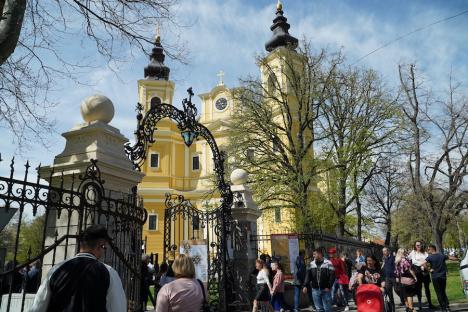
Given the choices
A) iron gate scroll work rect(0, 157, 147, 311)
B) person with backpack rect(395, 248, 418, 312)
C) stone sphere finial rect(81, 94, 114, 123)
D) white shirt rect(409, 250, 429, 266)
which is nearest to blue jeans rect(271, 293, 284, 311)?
person with backpack rect(395, 248, 418, 312)

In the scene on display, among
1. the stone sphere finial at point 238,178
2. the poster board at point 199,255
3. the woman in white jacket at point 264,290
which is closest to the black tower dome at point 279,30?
the stone sphere finial at point 238,178

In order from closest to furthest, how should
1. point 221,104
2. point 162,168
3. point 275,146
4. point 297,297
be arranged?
point 297,297, point 275,146, point 162,168, point 221,104

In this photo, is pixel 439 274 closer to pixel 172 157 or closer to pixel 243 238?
pixel 243 238

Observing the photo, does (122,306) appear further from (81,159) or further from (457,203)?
(457,203)

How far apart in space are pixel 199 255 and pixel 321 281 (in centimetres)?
344

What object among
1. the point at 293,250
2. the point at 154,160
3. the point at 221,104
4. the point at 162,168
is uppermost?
the point at 221,104

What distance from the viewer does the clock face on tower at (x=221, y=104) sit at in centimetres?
4658

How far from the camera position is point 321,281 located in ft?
31.1

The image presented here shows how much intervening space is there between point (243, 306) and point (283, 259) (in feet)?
7.19

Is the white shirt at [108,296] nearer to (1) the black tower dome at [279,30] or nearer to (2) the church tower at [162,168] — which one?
(1) the black tower dome at [279,30]

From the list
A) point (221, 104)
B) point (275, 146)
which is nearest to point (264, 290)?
point (275, 146)

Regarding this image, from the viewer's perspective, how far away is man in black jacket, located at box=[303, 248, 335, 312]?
9.49 meters

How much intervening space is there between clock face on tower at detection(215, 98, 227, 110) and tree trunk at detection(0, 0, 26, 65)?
132ft

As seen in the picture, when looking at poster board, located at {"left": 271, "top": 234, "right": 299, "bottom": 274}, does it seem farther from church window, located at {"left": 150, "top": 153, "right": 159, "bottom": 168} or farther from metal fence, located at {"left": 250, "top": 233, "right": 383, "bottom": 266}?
church window, located at {"left": 150, "top": 153, "right": 159, "bottom": 168}
